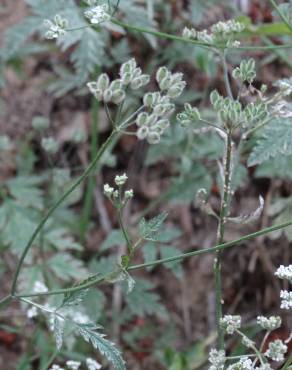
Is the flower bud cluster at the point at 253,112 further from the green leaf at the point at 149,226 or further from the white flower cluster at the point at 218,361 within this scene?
the white flower cluster at the point at 218,361

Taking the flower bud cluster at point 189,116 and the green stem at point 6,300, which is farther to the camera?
the green stem at point 6,300

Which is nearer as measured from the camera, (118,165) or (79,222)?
(79,222)

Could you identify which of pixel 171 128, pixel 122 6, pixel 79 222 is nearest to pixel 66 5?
pixel 122 6

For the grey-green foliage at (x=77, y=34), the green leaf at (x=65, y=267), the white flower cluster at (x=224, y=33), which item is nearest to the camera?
the white flower cluster at (x=224, y=33)

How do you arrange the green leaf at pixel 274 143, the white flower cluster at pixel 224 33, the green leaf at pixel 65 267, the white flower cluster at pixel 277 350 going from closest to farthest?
1. the white flower cluster at pixel 277 350
2. the white flower cluster at pixel 224 33
3. the green leaf at pixel 274 143
4. the green leaf at pixel 65 267

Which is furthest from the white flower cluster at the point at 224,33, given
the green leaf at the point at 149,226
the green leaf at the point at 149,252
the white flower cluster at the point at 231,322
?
the green leaf at the point at 149,252

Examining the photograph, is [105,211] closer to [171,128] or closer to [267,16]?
[171,128]

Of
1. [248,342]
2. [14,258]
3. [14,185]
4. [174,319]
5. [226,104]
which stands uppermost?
[226,104]

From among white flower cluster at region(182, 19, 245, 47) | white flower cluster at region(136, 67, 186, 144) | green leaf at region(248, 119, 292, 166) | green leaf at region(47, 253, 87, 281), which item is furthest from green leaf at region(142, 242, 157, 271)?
white flower cluster at region(136, 67, 186, 144)
